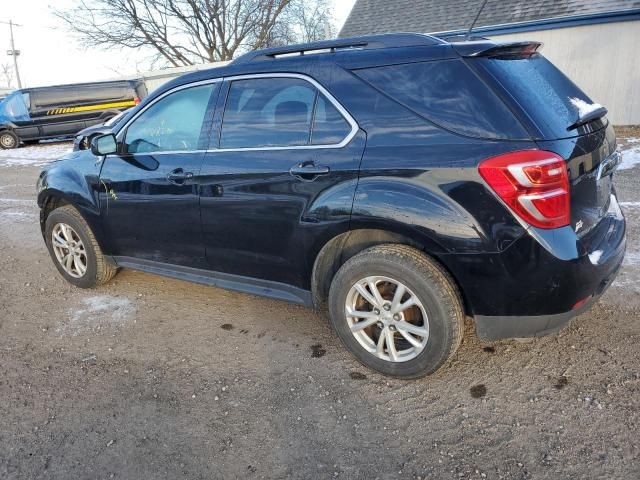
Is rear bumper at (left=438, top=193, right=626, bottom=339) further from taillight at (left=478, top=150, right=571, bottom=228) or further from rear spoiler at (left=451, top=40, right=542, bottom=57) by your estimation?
rear spoiler at (left=451, top=40, right=542, bottom=57)

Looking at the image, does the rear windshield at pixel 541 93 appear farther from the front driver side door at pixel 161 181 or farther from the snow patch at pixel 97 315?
the snow patch at pixel 97 315

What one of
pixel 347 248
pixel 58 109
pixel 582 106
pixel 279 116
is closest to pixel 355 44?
pixel 279 116

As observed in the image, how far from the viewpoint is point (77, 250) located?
14.5 ft

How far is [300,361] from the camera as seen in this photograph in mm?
3227

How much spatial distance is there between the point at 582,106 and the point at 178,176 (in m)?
2.53

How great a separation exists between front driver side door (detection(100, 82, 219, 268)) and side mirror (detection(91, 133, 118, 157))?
51mm

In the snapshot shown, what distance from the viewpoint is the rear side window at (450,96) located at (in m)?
2.47

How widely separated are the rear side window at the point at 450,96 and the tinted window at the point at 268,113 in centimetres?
44

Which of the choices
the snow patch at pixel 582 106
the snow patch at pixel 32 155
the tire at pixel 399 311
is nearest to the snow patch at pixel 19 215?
the snow patch at pixel 32 155

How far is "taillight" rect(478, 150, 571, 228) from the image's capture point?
7.75 feet

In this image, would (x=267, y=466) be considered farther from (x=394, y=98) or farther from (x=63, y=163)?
(x=63, y=163)

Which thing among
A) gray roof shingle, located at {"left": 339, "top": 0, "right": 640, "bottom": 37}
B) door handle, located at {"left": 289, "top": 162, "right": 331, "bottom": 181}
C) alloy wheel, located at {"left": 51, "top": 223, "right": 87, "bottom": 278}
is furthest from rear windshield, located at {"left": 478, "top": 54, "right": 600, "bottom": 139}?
gray roof shingle, located at {"left": 339, "top": 0, "right": 640, "bottom": 37}

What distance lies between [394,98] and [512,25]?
13615 mm

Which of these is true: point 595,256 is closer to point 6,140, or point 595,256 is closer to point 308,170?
point 308,170
